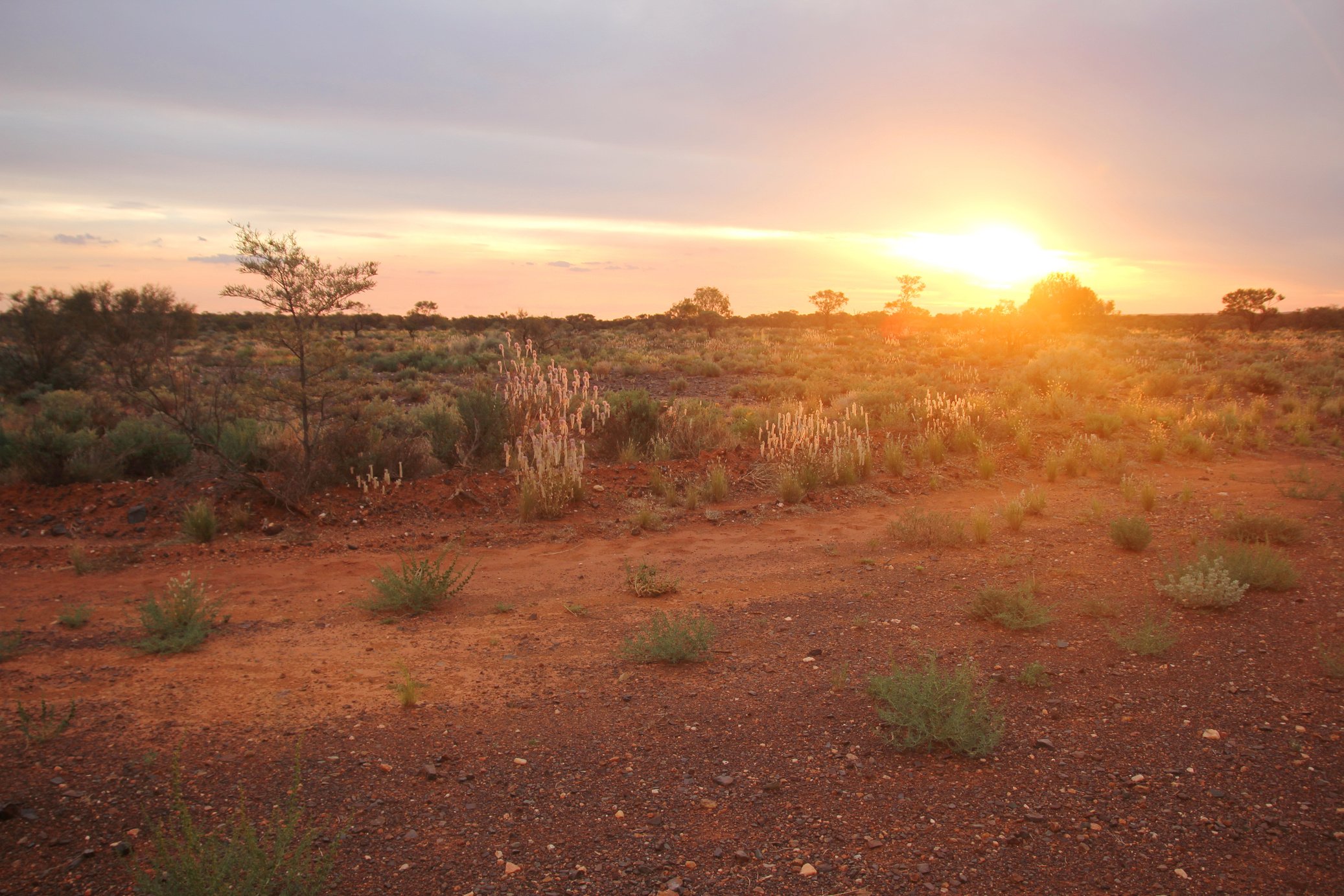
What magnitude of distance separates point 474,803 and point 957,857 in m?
2.22

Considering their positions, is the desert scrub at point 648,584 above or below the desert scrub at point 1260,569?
below

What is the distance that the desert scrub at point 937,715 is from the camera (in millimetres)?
3973

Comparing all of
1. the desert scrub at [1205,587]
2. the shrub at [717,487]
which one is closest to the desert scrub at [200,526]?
the shrub at [717,487]

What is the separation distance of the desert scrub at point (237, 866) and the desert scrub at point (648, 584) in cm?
380

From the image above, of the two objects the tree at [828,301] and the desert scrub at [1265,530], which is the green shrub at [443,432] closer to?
the desert scrub at [1265,530]

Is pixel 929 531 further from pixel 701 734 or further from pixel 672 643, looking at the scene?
pixel 701 734

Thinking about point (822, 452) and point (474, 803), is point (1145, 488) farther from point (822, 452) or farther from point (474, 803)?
point (474, 803)

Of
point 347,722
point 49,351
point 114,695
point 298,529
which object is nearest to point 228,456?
point 298,529

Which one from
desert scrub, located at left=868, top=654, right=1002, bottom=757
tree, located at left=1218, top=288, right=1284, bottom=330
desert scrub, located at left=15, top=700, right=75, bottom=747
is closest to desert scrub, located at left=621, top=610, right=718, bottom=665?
desert scrub, located at left=868, top=654, right=1002, bottom=757

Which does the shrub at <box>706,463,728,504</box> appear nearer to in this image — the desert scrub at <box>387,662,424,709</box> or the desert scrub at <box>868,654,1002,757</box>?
the desert scrub at <box>387,662,424,709</box>

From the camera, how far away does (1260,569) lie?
19.9ft

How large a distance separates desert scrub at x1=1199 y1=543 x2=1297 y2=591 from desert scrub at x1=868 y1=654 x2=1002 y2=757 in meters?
3.17

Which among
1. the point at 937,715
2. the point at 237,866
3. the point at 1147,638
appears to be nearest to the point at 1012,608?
the point at 1147,638

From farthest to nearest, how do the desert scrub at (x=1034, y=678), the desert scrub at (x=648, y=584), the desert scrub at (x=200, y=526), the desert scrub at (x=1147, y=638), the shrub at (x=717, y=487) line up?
the shrub at (x=717, y=487), the desert scrub at (x=200, y=526), the desert scrub at (x=648, y=584), the desert scrub at (x=1147, y=638), the desert scrub at (x=1034, y=678)
